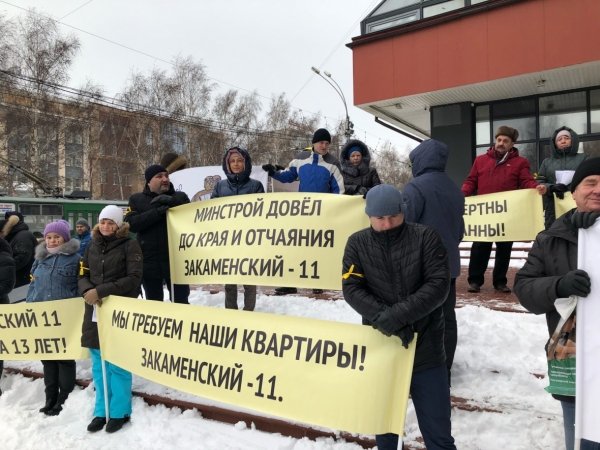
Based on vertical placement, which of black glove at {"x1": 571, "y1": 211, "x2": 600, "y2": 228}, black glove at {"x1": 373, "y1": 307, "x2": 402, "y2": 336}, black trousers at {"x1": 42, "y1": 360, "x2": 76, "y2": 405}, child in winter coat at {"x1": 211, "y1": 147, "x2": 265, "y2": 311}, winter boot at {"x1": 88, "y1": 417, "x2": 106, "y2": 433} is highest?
child in winter coat at {"x1": 211, "y1": 147, "x2": 265, "y2": 311}

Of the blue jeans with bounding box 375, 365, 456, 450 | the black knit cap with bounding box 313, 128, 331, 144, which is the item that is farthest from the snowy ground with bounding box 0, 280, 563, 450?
the black knit cap with bounding box 313, 128, 331, 144

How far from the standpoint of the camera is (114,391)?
383 cm

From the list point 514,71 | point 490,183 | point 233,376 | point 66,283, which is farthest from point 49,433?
point 514,71

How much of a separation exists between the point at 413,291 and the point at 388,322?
23 centimetres

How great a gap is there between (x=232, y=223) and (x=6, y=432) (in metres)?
2.65

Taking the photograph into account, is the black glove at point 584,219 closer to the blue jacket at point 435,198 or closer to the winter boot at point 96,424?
the blue jacket at point 435,198

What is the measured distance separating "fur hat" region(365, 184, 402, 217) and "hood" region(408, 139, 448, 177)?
94cm

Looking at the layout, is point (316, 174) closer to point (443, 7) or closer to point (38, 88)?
point (443, 7)

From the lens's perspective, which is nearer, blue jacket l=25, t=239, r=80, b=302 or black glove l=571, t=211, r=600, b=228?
black glove l=571, t=211, r=600, b=228

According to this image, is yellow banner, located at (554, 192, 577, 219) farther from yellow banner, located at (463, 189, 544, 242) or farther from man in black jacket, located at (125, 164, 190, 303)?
man in black jacket, located at (125, 164, 190, 303)

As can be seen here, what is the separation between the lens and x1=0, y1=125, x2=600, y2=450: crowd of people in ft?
7.07

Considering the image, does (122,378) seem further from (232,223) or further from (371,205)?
(371,205)

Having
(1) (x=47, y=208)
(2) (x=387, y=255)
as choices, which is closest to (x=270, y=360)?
(2) (x=387, y=255)

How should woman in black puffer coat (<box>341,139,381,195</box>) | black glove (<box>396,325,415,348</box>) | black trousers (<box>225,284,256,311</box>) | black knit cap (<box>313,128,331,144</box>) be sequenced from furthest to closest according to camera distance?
woman in black puffer coat (<box>341,139,381,195</box>) < black knit cap (<box>313,128,331,144</box>) < black trousers (<box>225,284,256,311</box>) < black glove (<box>396,325,415,348</box>)
